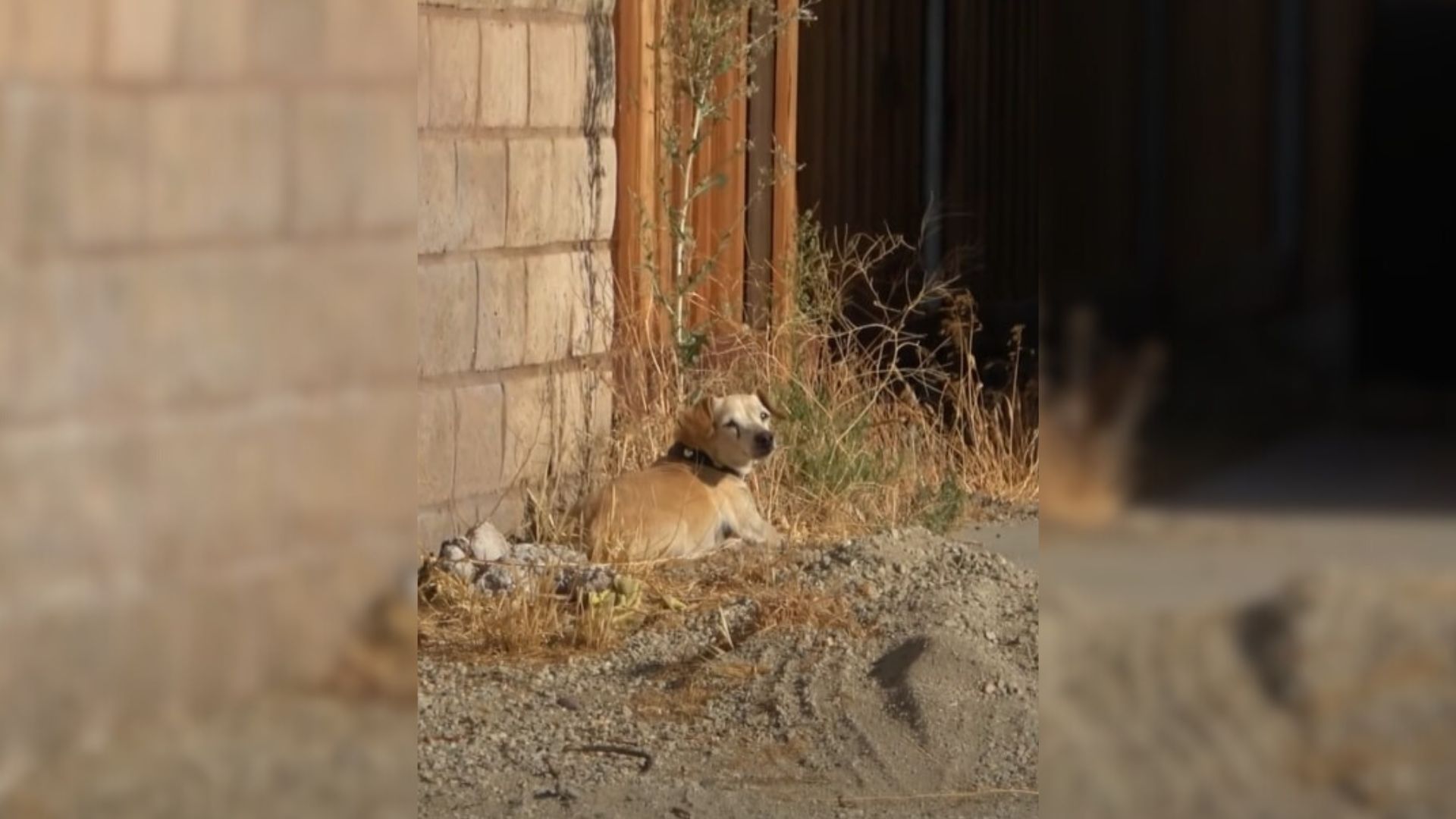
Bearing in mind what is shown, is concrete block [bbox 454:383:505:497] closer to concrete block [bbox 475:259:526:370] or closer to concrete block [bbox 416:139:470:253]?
concrete block [bbox 475:259:526:370]

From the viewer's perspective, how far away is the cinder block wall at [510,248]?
5250 millimetres

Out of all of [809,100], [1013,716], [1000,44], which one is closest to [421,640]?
[1013,716]

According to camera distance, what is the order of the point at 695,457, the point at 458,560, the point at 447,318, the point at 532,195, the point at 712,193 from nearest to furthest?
the point at 458,560
the point at 447,318
the point at 532,195
the point at 695,457
the point at 712,193

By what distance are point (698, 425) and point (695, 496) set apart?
24 cm

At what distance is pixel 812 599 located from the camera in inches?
190
